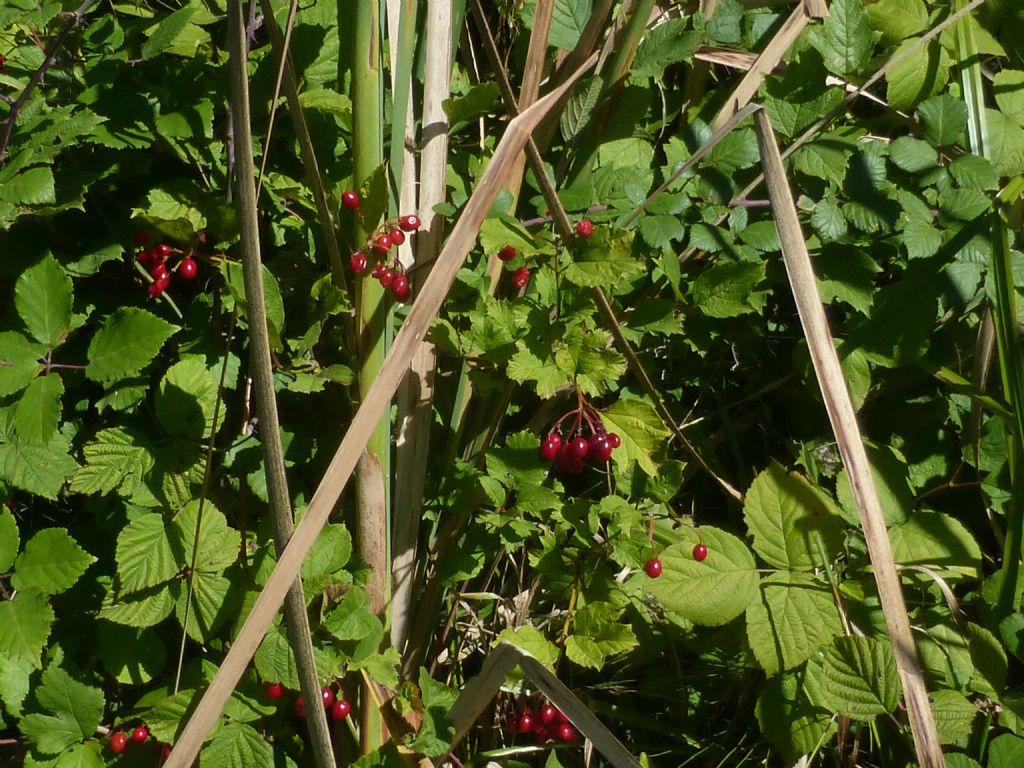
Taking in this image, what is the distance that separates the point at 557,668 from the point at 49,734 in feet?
2.47

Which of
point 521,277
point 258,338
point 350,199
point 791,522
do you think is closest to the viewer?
point 258,338

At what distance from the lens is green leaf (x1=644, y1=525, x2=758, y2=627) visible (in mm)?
1382

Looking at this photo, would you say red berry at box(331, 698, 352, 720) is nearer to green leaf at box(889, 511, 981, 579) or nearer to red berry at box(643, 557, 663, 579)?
red berry at box(643, 557, 663, 579)

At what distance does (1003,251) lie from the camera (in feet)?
4.24

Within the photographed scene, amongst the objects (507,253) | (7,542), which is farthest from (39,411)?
(507,253)

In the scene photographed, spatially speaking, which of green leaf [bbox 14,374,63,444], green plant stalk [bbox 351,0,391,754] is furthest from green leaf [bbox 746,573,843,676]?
green leaf [bbox 14,374,63,444]

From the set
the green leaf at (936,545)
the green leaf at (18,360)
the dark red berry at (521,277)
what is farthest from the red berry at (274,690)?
the green leaf at (936,545)

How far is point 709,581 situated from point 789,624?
0.41 ft

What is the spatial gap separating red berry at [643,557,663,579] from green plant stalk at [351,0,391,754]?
0.36m

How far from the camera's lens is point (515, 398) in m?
1.52

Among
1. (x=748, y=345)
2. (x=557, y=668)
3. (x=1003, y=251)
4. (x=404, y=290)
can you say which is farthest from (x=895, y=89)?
(x=557, y=668)

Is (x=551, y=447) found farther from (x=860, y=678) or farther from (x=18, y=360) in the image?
(x=18, y=360)

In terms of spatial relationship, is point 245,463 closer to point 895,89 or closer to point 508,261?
point 508,261

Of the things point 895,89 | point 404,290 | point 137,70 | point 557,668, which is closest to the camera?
point 404,290
